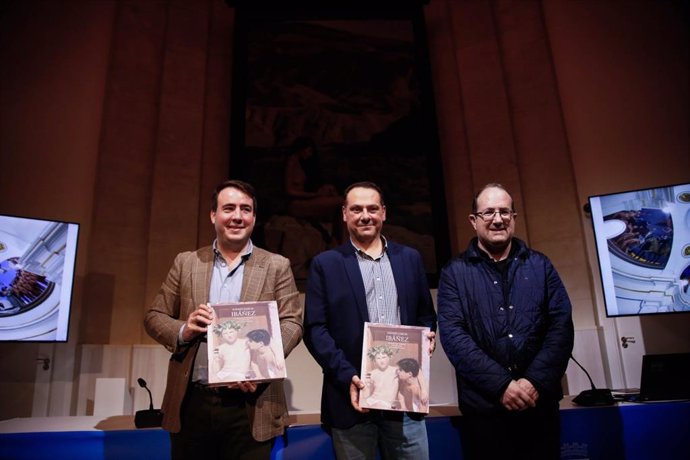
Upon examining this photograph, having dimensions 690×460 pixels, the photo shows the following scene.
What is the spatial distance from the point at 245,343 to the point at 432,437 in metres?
1.15

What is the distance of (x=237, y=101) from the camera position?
14.7ft

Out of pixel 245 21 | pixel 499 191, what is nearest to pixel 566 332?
pixel 499 191

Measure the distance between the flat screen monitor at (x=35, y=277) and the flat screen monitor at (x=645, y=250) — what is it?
144 inches

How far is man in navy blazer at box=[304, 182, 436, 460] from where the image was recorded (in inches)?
78.9

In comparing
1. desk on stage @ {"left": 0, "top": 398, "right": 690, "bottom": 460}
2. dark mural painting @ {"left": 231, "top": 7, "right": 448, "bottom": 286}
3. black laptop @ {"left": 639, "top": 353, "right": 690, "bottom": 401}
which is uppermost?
dark mural painting @ {"left": 231, "top": 7, "right": 448, "bottom": 286}

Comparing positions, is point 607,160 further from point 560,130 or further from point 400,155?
point 400,155

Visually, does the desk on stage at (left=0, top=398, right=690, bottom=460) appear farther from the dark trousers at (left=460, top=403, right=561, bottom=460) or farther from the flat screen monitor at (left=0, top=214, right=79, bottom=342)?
the flat screen monitor at (left=0, top=214, right=79, bottom=342)

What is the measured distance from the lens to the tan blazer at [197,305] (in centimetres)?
196

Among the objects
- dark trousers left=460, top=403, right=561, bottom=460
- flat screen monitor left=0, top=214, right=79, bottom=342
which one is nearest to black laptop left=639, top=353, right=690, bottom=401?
dark trousers left=460, top=403, right=561, bottom=460

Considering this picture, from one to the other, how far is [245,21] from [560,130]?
319 centimetres

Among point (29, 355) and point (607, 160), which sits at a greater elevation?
point (607, 160)

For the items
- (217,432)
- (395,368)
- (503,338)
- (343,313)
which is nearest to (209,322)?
(217,432)

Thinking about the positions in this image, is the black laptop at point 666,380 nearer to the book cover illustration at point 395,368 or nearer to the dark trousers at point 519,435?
the dark trousers at point 519,435

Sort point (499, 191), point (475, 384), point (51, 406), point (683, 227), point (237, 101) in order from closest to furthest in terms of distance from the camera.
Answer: point (475, 384) → point (499, 191) → point (683, 227) → point (51, 406) → point (237, 101)
